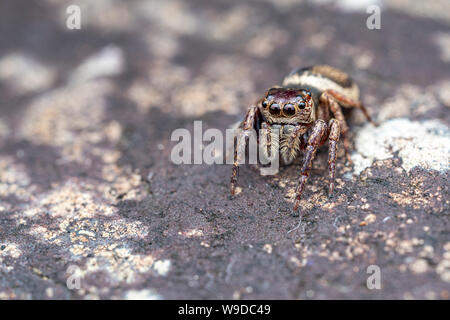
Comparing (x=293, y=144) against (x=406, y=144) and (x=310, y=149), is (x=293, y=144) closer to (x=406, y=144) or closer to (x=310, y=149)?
(x=310, y=149)

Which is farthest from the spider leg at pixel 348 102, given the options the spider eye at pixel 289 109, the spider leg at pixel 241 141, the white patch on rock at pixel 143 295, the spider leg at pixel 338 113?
the white patch on rock at pixel 143 295

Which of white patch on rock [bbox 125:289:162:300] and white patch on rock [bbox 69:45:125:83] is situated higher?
white patch on rock [bbox 69:45:125:83]

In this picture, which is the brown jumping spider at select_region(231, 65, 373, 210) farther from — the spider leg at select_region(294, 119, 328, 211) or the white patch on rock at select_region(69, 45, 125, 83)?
the white patch on rock at select_region(69, 45, 125, 83)

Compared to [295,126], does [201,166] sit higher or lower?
lower

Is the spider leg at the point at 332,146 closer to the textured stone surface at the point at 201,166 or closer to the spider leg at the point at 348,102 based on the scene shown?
the textured stone surface at the point at 201,166

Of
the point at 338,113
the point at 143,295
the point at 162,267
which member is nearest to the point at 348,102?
the point at 338,113

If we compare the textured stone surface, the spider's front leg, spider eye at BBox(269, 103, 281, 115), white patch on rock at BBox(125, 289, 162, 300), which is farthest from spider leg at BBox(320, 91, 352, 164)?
white patch on rock at BBox(125, 289, 162, 300)

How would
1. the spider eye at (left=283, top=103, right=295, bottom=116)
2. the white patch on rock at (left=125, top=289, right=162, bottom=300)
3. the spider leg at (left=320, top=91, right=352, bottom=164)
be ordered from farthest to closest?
the spider leg at (left=320, top=91, right=352, bottom=164)
the spider eye at (left=283, top=103, right=295, bottom=116)
the white patch on rock at (left=125, top=289, right=162, bottom=300)
